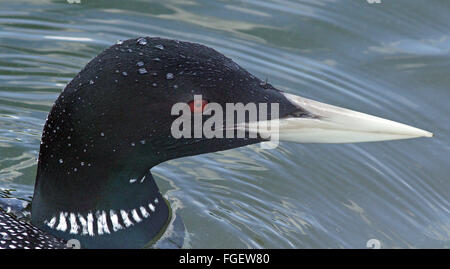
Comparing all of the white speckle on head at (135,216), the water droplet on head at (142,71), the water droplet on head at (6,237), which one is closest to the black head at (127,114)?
the water droplet on head at (142,71)

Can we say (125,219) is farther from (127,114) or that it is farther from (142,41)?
(142,41)

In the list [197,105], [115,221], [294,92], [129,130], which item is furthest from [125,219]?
[294,92]

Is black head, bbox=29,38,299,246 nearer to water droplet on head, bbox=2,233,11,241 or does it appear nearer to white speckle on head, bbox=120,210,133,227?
white speckle on head, bbox=120,210,133,227

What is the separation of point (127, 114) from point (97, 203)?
540 millimetres

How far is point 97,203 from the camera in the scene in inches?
146

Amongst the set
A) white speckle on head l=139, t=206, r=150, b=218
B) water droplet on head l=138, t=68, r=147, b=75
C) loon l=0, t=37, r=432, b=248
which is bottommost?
white speckle on head l=139, t=206, r=150, b=218

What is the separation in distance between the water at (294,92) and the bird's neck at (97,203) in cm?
52

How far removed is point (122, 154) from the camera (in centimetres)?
355

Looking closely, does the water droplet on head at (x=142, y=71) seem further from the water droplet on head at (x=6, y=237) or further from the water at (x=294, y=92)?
the water at (x=294, y=92)

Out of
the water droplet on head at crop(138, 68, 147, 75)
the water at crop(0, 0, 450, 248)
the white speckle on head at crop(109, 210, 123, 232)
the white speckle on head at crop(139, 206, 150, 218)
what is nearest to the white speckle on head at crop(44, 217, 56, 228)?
the white speckle on head at crop(109, 210, 123, 232)

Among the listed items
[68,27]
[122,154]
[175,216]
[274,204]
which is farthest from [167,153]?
[68,27]

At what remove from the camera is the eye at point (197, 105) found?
3.40 meters

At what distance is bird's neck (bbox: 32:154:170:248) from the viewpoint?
11.9 feet
